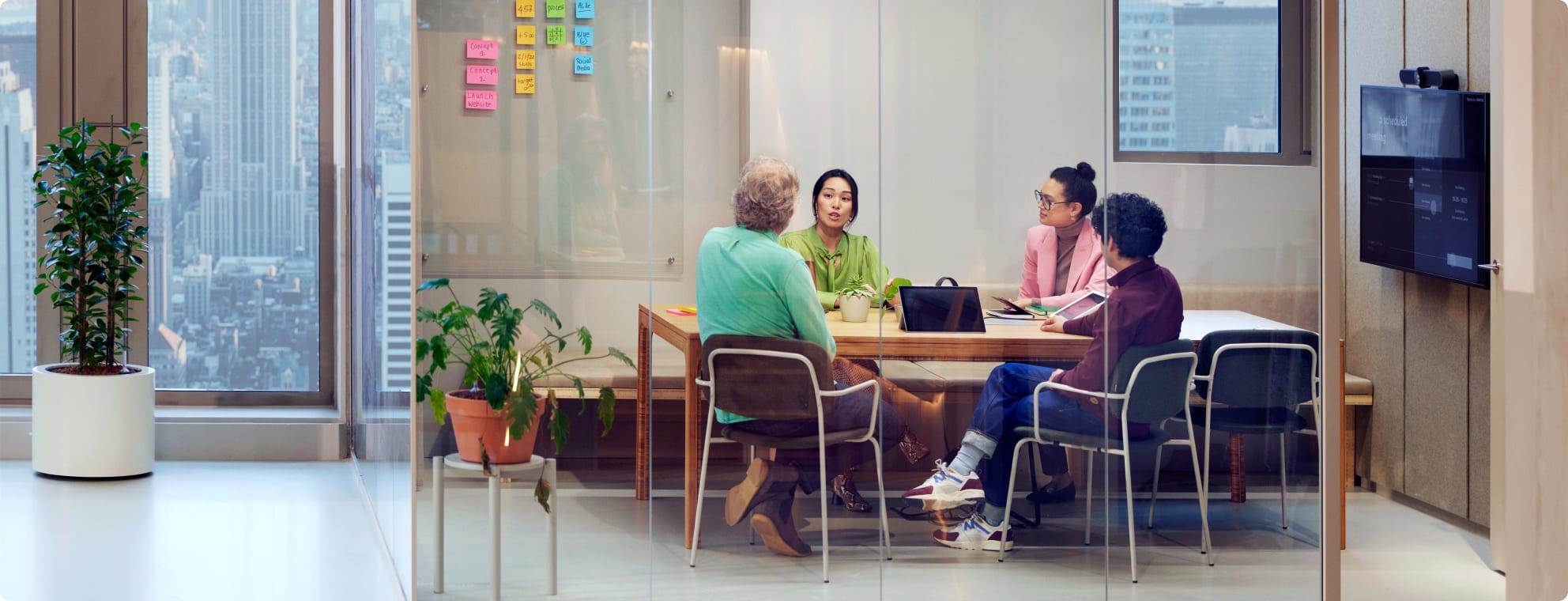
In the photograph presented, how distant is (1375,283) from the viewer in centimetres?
595

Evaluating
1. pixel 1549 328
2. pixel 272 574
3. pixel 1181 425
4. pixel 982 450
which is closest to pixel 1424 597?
pixel 1181 425

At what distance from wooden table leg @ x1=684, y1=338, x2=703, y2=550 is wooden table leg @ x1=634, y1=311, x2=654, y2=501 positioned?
4.0 inches

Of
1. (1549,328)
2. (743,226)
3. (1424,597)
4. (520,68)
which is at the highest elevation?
(520,68)

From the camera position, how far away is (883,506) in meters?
3.35

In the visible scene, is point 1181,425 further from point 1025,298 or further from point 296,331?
point 296,331

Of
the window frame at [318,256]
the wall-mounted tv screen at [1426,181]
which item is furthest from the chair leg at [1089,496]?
the window frame at [318,256]

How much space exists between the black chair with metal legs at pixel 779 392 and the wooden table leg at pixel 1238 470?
2.97ft

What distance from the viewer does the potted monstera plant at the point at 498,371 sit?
350 centimetres

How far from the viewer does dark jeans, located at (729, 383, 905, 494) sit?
11.0 ft

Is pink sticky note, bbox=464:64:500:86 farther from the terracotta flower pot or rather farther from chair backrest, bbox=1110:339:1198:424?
chair backrest, bbox=1110:339:1198:424

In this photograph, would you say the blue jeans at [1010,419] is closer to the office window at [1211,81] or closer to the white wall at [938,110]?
the white wall at [938,110]

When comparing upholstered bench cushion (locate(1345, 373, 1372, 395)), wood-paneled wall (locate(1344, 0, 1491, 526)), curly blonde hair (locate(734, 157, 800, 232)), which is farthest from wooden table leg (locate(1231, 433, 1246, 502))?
upholstered bench cushion (locate(1345, 373, 1372, 395))

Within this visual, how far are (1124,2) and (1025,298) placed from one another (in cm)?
79

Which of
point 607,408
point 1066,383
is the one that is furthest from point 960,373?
point 607,408
